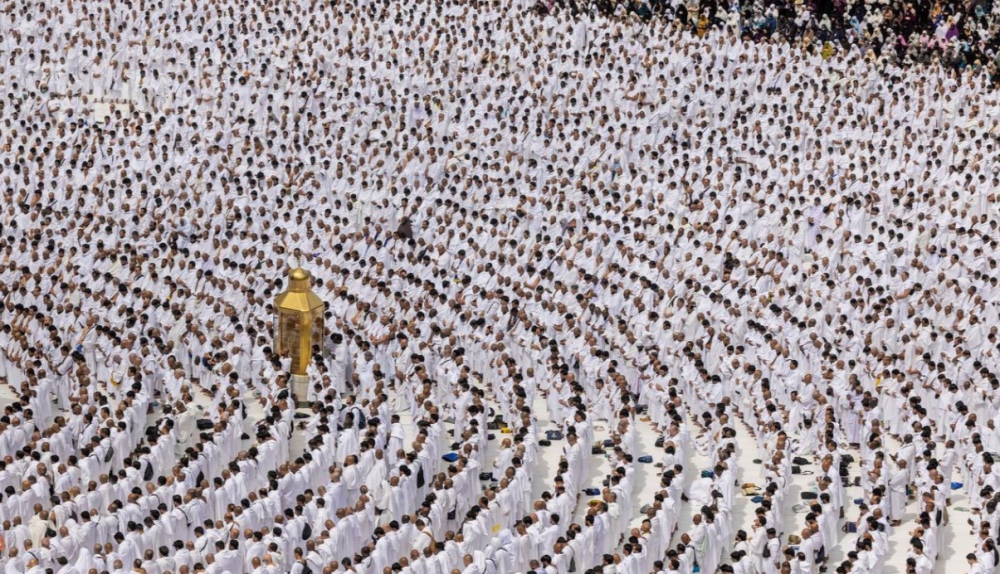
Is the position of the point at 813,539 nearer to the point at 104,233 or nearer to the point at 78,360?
the point at 78,360

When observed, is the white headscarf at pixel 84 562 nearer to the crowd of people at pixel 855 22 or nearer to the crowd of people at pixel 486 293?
the crowd of people at pixel 486 293

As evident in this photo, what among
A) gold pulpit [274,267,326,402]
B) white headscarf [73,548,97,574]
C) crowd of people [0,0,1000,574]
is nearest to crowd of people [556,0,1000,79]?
crowd of people [0,0,1000,574]

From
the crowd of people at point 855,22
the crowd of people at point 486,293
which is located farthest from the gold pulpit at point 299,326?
the crowd of people at point 855,22

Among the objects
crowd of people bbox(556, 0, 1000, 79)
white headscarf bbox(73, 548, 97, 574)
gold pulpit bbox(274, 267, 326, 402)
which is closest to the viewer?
white headscarf bbox(73, 548, 97, 574)

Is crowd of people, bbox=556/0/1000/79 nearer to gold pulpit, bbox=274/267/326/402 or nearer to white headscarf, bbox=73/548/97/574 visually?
gold pulpit, bbox=274/267/326/402

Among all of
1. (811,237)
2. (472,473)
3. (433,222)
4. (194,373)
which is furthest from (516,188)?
(472,473)

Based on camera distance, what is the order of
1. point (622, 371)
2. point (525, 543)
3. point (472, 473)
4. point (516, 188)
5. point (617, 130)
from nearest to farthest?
1. point (525, 543)
2. point (472, 473)
3. point (622, 371)
4. point (516, 188)
5. point (617, 130)
